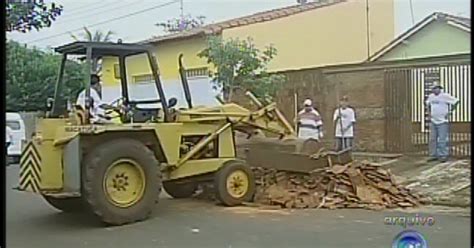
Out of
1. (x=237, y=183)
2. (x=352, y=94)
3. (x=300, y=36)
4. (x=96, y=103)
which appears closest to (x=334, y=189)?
(x=237, y=183)

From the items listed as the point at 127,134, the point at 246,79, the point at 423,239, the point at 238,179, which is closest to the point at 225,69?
the point at 246,79

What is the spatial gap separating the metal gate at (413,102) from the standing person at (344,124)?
548mm

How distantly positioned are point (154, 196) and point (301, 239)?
1.63 m

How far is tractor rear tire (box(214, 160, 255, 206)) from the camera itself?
7527 mm

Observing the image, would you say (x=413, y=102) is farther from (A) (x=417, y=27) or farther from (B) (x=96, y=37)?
(B) (x=96, y=37)

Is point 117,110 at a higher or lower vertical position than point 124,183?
higher

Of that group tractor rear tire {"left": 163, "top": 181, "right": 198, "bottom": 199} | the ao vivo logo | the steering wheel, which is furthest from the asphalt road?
the steering wheel

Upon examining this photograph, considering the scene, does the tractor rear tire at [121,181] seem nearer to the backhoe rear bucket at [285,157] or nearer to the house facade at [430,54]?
the backhoe rear bucket at [285,157]

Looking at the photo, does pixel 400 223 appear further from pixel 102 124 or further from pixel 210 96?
pixel 210 96

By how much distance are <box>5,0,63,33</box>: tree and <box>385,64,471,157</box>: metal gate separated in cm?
545

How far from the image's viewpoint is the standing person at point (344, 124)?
9.54 m

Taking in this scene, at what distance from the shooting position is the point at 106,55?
6.93 metres

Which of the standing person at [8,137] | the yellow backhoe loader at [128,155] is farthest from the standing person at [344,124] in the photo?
the standing person at [8,137]

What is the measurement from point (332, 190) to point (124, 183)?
6.78 feet
